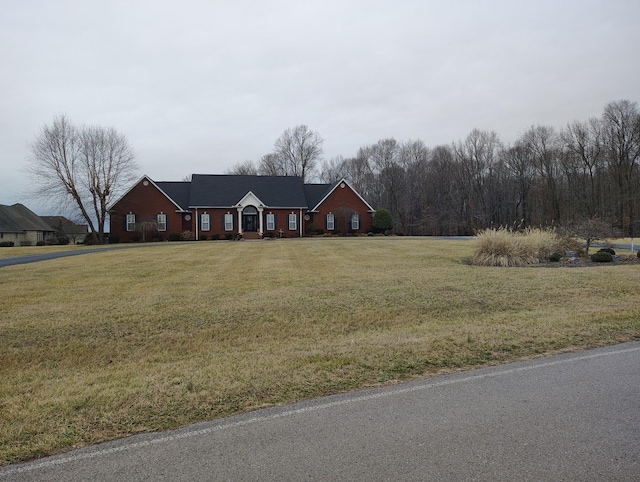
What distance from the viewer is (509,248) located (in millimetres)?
15852

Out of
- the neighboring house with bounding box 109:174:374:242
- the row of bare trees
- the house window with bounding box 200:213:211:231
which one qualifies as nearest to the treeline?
the row of bare trees

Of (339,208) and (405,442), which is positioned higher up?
(339,208)

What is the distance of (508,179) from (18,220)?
64626 millimetres

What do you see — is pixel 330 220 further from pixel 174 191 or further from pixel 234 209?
pixel 174 191

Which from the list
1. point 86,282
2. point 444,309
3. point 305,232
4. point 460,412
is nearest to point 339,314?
point 444,309

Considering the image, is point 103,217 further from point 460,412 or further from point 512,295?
point 460,412

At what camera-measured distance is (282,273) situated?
14211 mm

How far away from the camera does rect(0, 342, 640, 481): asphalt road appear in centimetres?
306

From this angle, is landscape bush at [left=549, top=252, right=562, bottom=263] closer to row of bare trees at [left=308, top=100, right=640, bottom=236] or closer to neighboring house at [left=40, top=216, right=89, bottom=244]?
row of bare trees at [left=308, top=100, right=640, bottom=236]

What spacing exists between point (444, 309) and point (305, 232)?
36394 millimetres

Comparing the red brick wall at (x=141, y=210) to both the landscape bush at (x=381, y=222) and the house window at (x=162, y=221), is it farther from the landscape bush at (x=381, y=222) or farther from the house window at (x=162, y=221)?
the landscape bush at (x=381, y=222)

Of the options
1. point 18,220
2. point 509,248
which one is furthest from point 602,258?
point 18,220

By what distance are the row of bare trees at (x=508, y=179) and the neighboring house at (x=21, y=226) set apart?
43.2 metres

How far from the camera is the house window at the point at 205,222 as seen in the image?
4322 centimetres
